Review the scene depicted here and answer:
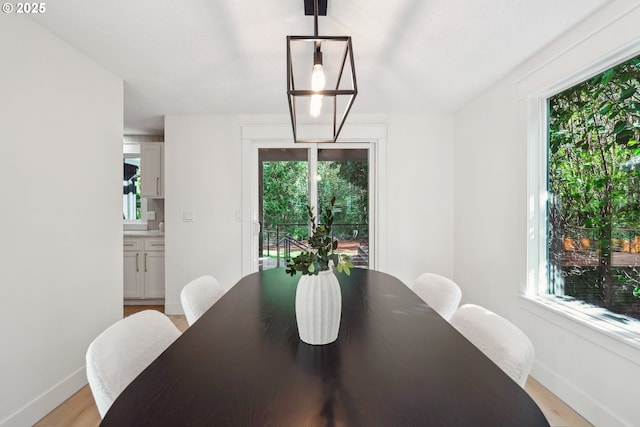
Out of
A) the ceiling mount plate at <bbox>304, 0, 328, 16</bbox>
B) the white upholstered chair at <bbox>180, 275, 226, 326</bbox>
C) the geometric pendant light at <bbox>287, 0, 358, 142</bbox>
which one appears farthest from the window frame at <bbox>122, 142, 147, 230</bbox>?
the ceiling mount plate at <bbox>304, 0, 328, 16</bbox>

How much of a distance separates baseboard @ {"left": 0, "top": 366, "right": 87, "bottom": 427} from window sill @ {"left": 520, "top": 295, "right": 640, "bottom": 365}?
325cm

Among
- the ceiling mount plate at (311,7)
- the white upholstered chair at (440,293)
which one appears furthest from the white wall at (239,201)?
the ceiling mount plate at (311,7)

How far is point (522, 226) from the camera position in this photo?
246cm

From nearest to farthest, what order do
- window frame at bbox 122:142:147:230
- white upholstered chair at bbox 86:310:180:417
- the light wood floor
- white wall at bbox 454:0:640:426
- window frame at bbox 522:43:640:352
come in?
1. white upholstered chair at bbox 86:310:180:417
2. white wall at bbox 454:0:640:426
3. the light wood floor
4. window frame at bbox 522:43:640:352
5. window frame at bbox 122:142:147:230

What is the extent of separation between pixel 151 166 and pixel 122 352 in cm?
351

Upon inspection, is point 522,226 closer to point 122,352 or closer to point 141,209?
point 122,352

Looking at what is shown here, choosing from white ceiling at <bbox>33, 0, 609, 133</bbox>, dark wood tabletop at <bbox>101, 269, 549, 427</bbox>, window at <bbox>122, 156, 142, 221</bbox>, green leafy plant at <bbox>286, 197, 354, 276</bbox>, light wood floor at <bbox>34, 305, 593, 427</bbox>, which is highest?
white ceiling at <bbox>33, 0, 609, 133</bbox>

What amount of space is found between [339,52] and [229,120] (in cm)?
188

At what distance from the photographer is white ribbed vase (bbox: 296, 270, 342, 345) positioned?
109cm

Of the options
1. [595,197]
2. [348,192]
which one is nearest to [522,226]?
[595,197]

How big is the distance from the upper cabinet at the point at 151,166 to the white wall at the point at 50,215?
57.8 inches

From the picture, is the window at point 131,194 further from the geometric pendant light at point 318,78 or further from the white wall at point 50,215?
the geometric pendant light at point 318,78

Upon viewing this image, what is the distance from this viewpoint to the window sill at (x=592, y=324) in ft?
5.45

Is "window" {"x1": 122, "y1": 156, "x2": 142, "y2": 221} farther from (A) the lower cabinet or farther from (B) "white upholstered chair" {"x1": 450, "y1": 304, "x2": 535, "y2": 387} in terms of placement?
(B) "white upholstered chair" {"x1": 450, "y1": 304, "x2": 535, "y2": 387}
